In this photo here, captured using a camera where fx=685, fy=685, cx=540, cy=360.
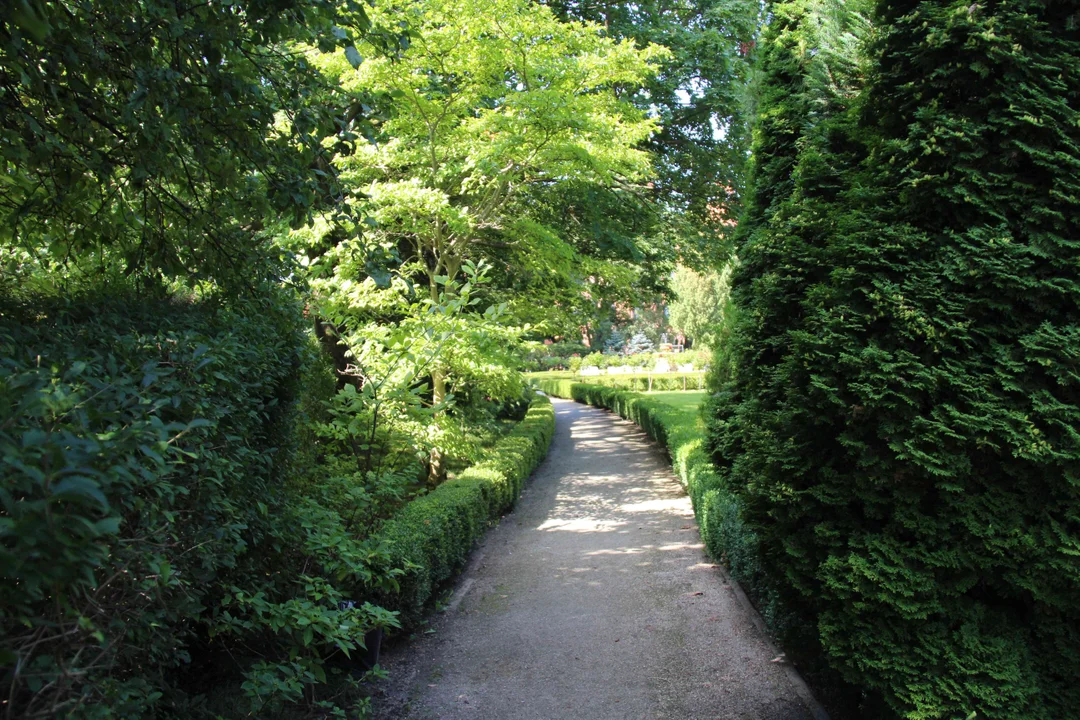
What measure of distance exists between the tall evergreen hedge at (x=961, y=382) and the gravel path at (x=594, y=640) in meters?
1.34

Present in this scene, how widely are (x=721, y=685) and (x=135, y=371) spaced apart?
396 cm

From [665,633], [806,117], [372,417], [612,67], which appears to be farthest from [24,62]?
[612,67]

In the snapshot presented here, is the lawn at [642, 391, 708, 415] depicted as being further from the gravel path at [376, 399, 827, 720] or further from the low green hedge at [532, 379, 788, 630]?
the gravel path at [376, 399, 827, 720]

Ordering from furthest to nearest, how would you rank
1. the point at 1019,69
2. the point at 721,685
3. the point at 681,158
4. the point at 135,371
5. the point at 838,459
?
the point at 681,158, the point at 721,685, the point at 838,459, the point at 1019,69, the point at 135,371

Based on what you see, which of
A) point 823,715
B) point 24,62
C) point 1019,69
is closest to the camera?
point 24,62

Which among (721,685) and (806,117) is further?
(806,117)

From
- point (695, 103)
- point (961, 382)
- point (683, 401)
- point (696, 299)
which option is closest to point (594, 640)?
point (961, 382)

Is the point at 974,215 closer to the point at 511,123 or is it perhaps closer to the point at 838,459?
the point at 838,459

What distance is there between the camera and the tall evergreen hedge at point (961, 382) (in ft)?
9.02

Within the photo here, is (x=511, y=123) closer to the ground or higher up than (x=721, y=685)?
higher up

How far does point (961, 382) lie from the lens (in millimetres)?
2773

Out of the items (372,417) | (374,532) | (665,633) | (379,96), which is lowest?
(665,633)


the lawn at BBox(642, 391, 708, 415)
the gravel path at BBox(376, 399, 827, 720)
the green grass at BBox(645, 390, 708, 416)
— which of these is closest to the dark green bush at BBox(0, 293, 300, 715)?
the gravel path at BBox(376, 399, 827, 720)

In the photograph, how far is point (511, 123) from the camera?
7.23 m
